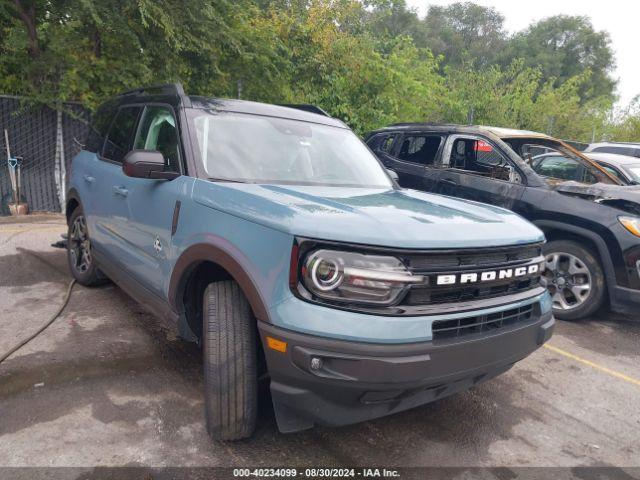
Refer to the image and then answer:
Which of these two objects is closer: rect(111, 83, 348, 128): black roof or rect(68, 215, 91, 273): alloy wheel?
rect(111, 83, 348, 128): black roof

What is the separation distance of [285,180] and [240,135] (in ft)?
1.49

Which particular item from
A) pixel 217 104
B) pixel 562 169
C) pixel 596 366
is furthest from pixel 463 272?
pixel 562 169

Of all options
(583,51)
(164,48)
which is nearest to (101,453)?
(164,48)

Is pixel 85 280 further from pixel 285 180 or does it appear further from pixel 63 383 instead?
pixel 285 180

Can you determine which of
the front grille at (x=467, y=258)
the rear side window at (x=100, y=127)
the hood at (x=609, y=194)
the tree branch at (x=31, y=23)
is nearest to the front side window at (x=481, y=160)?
the hood at (x=609, y=194)

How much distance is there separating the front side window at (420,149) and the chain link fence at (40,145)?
6442 millimetres

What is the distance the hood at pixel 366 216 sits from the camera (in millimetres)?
2164

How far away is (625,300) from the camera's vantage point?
4480 millimetres

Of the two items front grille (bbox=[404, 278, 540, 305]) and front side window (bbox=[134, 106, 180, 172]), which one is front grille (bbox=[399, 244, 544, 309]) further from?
front side window (bbox=[134, 106, 180, 172])

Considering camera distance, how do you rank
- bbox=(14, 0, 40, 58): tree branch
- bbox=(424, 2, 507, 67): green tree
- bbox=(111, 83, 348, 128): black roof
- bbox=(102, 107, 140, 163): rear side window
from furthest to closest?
bbox=(424, 2, 507, 67): green tree, bbox=(14, 0, 40, 58): tree branch, bbox=(102, 107, 140, 163): rear side window, bbox=(111, 83, 348, 128): black roof

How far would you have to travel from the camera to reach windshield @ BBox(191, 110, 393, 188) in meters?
3.06

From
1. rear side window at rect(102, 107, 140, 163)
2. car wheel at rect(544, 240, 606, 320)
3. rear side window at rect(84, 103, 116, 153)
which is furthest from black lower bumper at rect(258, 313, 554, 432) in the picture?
rear side window at rect(84, 103, 116, 153)

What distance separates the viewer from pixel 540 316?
8.93 feet

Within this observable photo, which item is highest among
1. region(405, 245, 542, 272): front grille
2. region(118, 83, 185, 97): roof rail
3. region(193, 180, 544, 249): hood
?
region(118, 83, 185, 97): roof rail
